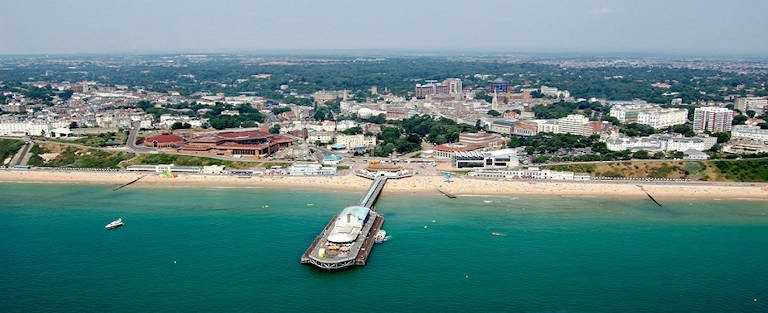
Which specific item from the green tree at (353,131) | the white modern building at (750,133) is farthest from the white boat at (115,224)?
the white modern building at (750,133)

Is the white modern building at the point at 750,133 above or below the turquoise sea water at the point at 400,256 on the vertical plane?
above

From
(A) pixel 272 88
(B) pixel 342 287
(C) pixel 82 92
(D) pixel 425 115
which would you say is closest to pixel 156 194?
(B) pixel 342 287

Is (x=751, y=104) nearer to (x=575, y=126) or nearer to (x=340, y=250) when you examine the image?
(x=575, y=126)

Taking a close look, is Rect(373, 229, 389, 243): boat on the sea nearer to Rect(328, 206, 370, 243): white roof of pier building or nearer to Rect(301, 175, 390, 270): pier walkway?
Rect(301, 175, 390, 270): pier walkway

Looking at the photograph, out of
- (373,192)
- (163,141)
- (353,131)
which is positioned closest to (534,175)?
(373,192)

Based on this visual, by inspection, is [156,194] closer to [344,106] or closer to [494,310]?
[494,310]

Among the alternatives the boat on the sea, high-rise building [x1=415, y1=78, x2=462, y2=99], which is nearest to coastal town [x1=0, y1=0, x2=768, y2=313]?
the boat on the sea

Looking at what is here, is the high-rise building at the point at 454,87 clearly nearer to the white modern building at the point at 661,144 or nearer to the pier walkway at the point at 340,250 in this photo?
the white modern building at the point at 661,144
